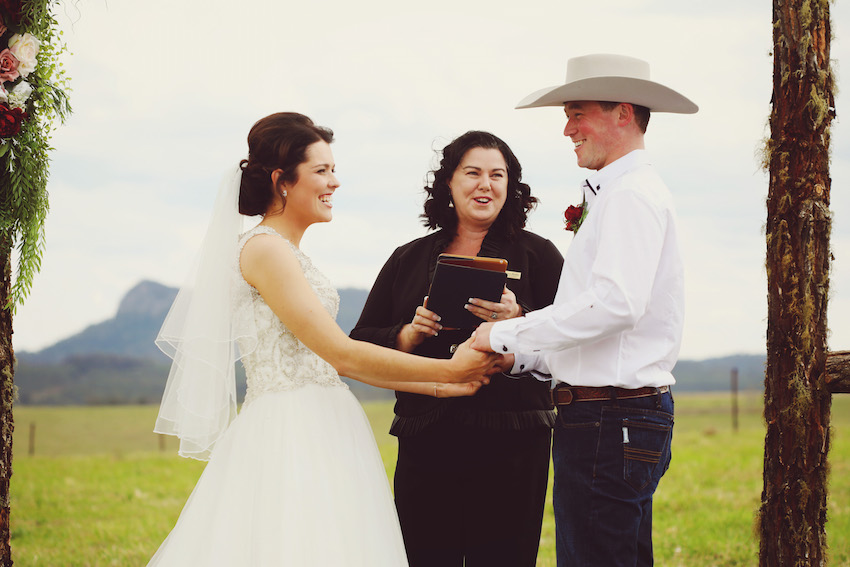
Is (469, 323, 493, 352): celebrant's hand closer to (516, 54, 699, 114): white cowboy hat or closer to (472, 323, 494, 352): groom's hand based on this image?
(472, 323, 494, 352): groom's hand

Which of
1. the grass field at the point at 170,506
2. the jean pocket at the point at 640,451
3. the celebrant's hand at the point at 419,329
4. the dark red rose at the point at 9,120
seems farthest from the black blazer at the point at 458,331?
the dark red rose at the point at 9,120

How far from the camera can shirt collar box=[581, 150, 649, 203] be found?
3.42 meters

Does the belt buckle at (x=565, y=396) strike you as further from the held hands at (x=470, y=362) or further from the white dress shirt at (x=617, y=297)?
the held hands at (x=470, y=362)

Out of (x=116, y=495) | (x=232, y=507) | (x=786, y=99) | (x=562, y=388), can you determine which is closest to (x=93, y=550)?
(x=116, y=495)

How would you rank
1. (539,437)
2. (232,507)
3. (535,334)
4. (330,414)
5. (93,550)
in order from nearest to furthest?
(535,334) → (232,507) → (330,414) → (539,437) → (93,550)

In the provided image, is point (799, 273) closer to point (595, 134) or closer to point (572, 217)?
point (572, 217)

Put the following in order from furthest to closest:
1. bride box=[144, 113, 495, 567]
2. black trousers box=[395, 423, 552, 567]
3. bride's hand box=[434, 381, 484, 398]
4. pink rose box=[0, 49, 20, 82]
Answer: pink rose box=[0, 49, 20, 82] < black trousers box=[395, 423, 552, 567] < bride's hand box=[434, 381, 484, 398] < bride box=[144, 113, 495, 567]

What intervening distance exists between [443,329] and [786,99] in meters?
2.47

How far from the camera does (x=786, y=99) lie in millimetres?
4641

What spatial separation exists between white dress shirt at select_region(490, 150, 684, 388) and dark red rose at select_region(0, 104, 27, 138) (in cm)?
302

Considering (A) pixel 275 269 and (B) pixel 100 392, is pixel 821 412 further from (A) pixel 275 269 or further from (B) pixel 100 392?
(B) pixel 100 392

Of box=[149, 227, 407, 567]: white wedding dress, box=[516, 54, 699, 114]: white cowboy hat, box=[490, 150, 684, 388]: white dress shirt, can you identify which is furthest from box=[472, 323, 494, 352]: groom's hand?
box=[516, 54, 699, 114]: white cowboy hat

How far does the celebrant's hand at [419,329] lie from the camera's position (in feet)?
13.3

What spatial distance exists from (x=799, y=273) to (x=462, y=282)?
7.14 feet
